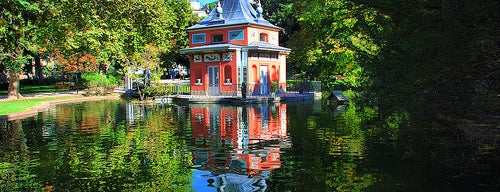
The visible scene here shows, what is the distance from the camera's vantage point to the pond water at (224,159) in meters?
9.28

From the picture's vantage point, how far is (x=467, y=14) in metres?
7.04

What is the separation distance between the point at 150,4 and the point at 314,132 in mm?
21170

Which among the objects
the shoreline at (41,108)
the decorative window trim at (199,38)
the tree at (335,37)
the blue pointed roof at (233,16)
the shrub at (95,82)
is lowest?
the shoreline at (41,108)

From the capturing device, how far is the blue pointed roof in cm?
3894

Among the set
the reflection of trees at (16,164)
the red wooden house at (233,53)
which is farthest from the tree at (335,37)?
the reflection of trees at (16,164)

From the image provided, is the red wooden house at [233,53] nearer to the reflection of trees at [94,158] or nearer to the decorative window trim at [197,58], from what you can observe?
the decorative window trim at [197,58]

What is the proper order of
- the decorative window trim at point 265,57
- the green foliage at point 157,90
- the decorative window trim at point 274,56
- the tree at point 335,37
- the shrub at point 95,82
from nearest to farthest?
1. the tree at point 335,37
2. the green foliage at point 157,90
3. the decorative window trim at point 265,57
4. the decorative window trim at point 274,56
5. the shrub at point 95,82

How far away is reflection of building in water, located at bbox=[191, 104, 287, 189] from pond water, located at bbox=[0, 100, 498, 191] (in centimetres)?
3

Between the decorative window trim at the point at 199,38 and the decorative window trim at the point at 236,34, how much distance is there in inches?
98.9

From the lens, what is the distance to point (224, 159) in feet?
39.3

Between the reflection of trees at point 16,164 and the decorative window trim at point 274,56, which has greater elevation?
the decorative window trim at point 274,56

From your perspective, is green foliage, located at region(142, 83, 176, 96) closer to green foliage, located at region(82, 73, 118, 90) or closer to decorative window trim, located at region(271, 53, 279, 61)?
green foliage, located at region(82, 73, 118, 90)

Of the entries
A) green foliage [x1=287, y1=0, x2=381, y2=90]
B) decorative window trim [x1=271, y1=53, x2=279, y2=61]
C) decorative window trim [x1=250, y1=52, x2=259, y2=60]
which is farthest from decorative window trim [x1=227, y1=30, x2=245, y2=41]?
green foliage [x1=287, y1=0, x2=381, y2=90]

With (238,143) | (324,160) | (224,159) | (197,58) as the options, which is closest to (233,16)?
(197,58)
